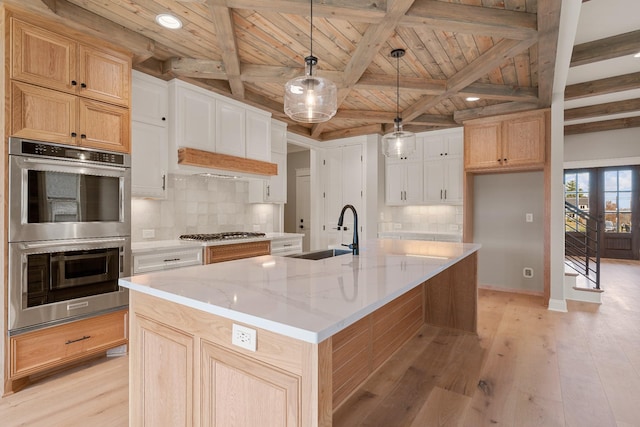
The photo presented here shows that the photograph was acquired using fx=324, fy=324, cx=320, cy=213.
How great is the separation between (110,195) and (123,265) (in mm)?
577

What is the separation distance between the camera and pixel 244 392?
1.12 m

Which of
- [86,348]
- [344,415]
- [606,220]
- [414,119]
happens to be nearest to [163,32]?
[86,348]

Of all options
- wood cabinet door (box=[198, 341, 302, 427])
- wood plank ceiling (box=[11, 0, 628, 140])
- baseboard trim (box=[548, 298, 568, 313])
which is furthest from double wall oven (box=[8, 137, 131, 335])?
baseboard trim (box=[548, 298, 568, 313])

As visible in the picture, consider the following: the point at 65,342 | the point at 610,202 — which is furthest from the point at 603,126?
the point at 65,342

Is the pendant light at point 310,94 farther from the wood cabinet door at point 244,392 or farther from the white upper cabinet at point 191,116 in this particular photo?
the white upper cabinet at point 191,116

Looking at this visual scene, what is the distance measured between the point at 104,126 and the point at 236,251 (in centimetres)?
170

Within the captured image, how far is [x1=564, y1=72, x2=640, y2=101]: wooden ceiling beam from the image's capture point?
4086 mm

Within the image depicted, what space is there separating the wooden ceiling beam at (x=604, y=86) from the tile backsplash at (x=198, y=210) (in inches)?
179

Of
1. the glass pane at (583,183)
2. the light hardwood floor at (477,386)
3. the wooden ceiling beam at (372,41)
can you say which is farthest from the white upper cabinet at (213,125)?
the glass pane at (583,183)

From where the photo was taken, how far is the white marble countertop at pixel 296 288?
1.01 metres

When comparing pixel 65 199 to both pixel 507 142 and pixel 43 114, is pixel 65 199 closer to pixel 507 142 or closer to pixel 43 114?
pixel 43 114

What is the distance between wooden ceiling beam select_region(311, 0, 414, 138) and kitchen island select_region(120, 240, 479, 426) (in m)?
1.64

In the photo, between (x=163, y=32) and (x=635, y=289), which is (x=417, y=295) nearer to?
(x=163, y=32)

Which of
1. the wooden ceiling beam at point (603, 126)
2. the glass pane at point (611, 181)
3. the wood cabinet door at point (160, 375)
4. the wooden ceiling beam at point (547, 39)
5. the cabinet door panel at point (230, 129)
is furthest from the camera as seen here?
the glass pane at point (611, 181)
